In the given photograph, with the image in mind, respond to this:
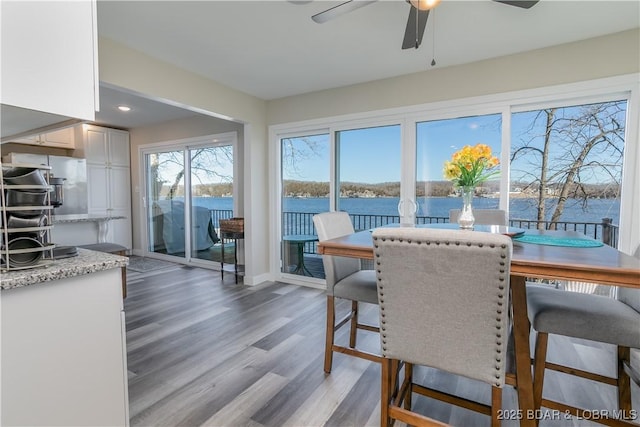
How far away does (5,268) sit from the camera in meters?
0.99

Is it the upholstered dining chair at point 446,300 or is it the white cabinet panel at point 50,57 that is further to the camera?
the upholstered dining chair at point 446,300

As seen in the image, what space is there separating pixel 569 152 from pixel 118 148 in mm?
6864

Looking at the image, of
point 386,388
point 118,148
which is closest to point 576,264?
point 386,388

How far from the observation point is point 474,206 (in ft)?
10.1

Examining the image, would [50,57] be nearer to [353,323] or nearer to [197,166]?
[353,323]

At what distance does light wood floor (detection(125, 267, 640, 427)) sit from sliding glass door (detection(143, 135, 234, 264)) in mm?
2000

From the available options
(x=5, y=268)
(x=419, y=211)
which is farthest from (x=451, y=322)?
(x=419, y=211)

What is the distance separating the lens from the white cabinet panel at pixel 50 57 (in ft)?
2.88

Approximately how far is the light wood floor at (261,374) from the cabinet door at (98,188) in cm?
301

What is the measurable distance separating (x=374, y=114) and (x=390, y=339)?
276 cm

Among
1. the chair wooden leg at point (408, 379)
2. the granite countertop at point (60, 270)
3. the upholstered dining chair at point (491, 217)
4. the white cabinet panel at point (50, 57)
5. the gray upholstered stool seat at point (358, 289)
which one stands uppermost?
the white cabinet panel at point (50, 57)

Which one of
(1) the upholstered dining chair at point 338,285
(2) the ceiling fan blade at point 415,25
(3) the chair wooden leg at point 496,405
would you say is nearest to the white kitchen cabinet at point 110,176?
(1) the upholstered dining chair at point 338,285

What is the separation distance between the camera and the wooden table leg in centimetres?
127

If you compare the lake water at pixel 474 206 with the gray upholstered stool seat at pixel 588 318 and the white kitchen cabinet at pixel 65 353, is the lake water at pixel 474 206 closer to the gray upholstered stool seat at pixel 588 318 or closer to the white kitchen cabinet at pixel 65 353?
the gray upholstered stool seat at pixel 588 318
